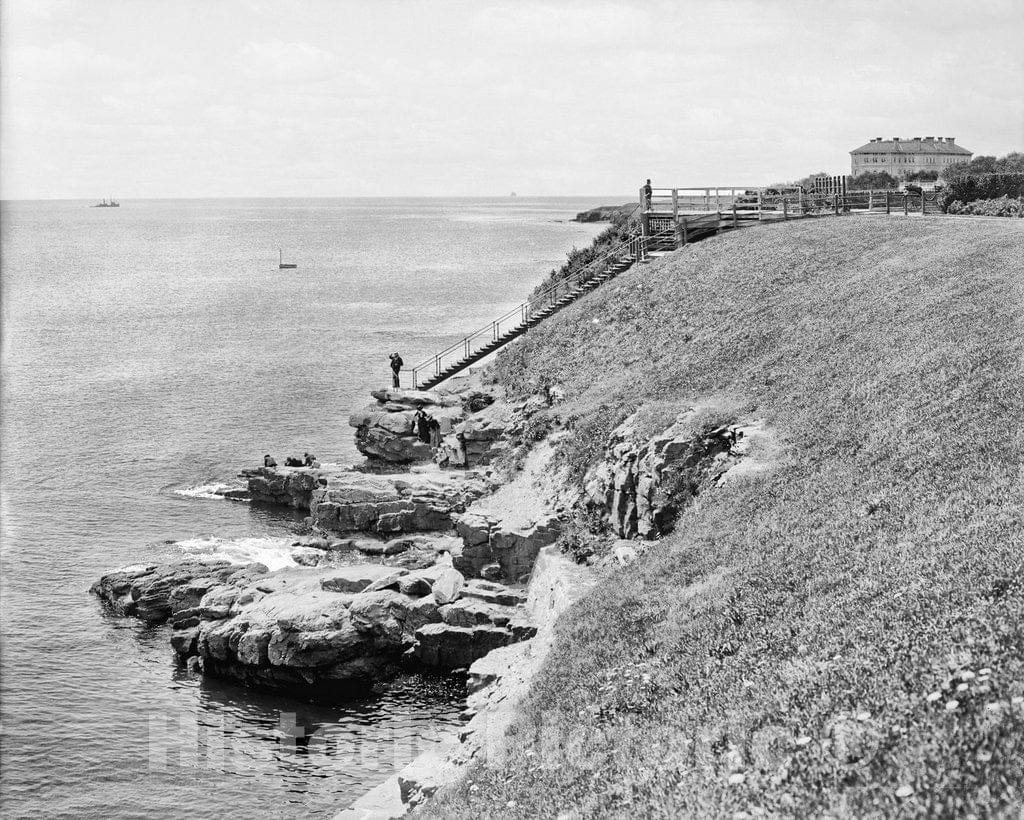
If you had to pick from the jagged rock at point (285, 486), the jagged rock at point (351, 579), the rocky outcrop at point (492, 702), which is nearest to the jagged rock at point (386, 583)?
the jagged rock at point (351, 579)

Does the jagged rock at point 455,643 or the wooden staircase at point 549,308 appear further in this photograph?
the wooden staircase at point 549,308

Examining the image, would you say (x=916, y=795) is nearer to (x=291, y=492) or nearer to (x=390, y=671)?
(x=390, y=671)

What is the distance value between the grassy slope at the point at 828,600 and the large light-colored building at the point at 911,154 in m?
84.4

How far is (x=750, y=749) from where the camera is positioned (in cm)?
1445

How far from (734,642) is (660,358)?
2594 cm

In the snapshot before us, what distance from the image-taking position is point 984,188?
60375 mm

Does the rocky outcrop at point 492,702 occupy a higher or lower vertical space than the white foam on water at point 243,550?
higher

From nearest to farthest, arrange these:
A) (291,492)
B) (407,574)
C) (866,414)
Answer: (866,414), (407,574), (291,492)

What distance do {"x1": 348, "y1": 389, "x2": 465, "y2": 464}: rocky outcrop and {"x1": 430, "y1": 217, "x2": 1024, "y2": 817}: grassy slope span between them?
13712mm

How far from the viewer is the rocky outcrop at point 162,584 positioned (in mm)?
36531

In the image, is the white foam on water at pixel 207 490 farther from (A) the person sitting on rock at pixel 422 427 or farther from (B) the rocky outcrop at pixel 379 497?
(A) the person sitting on rock at pixel 422 427

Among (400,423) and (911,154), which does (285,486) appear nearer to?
(400,423)

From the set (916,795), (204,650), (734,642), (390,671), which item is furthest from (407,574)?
(916,795)

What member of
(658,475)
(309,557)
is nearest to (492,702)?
(658,475)
